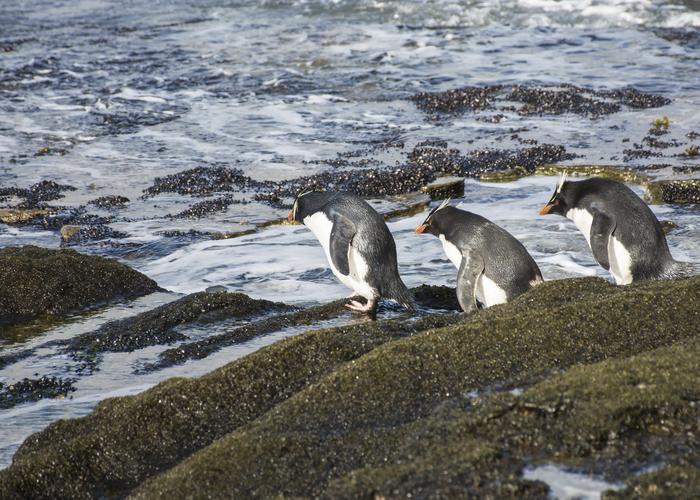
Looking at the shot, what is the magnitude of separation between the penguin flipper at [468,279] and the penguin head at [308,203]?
1.48 metres

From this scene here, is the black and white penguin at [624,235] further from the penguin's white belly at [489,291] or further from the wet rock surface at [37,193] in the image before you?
the wet rock surface at [37,193]

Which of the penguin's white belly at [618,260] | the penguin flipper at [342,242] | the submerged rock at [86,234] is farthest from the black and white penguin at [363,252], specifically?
the submerged rock at [86,234]

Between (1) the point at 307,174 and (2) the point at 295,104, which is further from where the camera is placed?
(2) the point at 295,104

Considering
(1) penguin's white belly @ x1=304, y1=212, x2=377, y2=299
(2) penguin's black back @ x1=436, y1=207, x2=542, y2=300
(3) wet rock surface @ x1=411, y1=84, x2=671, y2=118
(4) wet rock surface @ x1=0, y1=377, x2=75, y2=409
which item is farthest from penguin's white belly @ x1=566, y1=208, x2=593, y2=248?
(3) wet rock surface @ x1=411, y1=84, x2=671, y2=118

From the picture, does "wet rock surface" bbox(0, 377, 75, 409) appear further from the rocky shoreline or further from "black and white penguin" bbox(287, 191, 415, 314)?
"black and white penguin" bbox(287, 191, 415, 314)

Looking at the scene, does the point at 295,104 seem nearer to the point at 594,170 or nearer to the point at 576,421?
the point at 594,170

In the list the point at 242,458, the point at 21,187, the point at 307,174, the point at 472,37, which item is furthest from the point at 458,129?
the point at 242,458

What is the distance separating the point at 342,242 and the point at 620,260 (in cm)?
216

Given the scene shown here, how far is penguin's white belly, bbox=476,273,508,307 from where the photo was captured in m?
7.03

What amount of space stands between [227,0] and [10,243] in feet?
69.4

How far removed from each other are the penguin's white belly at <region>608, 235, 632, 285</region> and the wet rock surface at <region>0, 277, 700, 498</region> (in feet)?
8.79

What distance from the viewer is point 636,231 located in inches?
293

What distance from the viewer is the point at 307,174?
42.5ft

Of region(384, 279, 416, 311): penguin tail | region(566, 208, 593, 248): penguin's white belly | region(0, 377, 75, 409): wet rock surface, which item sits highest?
region(566, 208, 593, 248): penguin's white belly
